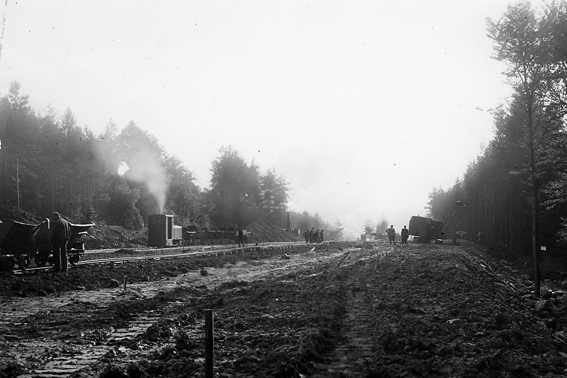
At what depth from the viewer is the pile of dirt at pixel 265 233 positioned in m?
70.6

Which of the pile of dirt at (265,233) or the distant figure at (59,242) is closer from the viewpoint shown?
the distant figure at (59,242)

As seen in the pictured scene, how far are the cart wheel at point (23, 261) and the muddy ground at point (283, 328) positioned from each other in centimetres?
183

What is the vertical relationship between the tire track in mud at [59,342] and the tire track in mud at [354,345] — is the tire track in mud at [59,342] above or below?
below

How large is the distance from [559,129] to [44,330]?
20851 mm

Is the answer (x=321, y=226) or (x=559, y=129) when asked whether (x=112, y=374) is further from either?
(x=321, y=226)

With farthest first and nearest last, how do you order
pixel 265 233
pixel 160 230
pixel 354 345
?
pixel 265 233 < pixel 160 230 < pixel 354 345

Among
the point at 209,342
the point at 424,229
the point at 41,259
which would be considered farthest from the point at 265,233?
the point at 209,342

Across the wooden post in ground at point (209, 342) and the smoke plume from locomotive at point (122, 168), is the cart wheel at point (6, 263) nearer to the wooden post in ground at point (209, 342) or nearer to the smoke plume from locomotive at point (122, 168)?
the wooden post in ground at point (209, 342)

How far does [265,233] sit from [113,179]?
23.0 metres

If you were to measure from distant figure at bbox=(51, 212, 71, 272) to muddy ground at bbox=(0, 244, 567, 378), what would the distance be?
27.8 inches

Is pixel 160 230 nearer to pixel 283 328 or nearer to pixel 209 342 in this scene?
pixel 283 328

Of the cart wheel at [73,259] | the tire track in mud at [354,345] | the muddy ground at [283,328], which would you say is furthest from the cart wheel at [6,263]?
the tire track in mud at [354,345]

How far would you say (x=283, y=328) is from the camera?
36.0ft

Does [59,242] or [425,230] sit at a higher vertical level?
[59,242]
